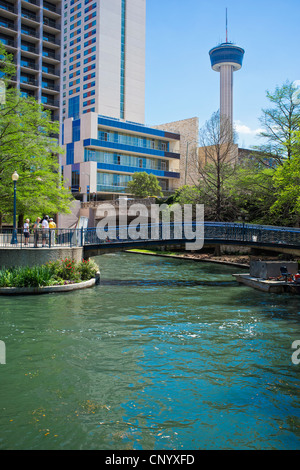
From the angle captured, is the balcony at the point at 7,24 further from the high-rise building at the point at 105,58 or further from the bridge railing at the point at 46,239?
the bridge railing at the point at 46,239

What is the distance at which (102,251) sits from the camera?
2286 centimetres

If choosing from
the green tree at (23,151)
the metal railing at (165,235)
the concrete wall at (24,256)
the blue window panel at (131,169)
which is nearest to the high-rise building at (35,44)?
the blue window panel at (131,169)

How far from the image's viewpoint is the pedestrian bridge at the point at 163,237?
70.6ft

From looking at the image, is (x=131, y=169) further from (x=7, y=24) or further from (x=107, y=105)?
(x=7, y=24)

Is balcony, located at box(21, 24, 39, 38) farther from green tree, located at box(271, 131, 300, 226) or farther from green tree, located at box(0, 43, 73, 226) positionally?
green tree, located at box(271, 131, 300, 226)

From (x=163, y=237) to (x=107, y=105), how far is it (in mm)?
64645

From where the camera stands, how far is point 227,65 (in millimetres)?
115375

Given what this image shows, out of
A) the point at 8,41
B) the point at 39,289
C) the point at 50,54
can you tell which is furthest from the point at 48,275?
the point at 50,54

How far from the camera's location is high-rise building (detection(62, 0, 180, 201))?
7021 centimetres

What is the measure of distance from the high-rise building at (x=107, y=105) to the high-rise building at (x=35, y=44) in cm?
847

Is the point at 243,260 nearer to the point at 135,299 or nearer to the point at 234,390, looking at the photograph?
the point at 135,299

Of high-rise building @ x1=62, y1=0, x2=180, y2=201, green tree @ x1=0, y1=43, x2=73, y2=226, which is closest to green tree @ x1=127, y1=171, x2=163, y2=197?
high-rise building @ x1=62, y1=0, x2=180, y2=201

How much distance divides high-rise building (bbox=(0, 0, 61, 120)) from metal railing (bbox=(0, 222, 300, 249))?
39200 mm
